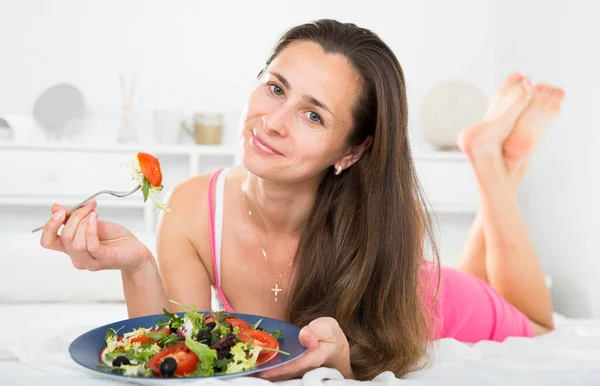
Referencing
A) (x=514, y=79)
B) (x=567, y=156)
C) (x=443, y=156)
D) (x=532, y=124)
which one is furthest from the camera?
(x=443, y=156)

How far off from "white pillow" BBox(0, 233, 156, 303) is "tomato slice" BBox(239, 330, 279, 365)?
1.52 m

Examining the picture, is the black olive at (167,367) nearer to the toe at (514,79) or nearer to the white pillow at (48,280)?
the white pillow at (48,280)

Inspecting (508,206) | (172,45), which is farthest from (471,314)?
(172,45)

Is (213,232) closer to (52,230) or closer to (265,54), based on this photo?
(52,230)

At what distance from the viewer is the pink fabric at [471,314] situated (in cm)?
228

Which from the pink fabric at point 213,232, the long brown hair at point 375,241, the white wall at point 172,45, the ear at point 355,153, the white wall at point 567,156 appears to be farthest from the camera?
the white wall at point 172,45

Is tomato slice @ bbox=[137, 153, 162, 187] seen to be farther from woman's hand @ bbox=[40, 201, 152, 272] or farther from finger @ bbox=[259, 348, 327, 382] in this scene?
finger @ bbox=[259, 348, 327, 382]

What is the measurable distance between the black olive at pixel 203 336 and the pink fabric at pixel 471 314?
1.07 metres

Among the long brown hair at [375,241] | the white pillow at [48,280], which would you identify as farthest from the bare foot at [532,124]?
the white pillow at [48,280]

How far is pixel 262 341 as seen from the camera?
52.4 inches

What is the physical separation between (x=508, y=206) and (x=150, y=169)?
1.60 m

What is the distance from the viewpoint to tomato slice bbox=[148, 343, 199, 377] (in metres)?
1.24

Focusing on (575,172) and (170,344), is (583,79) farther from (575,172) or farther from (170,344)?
(170,344)

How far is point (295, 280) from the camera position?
1.95m
